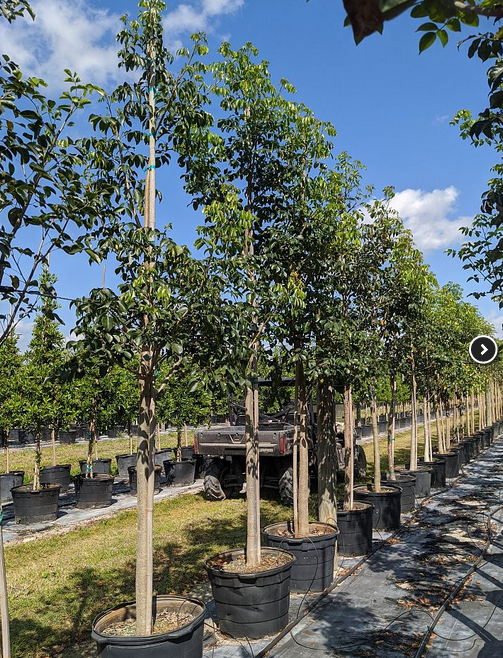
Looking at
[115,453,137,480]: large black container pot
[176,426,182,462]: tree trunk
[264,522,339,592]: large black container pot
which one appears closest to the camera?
[264,522,339,592]: large black container pot

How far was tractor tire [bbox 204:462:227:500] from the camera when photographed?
11914 millimetres

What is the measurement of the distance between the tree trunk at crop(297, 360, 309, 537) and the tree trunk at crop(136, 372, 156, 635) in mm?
2606

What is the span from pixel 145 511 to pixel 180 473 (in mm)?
10457

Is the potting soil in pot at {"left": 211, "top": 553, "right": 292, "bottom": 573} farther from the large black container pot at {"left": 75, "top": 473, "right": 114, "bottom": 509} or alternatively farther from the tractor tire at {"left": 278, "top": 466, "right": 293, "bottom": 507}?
the large black container pot at {"left": 75, "top": 473, "right": 114, "bottom": 509}

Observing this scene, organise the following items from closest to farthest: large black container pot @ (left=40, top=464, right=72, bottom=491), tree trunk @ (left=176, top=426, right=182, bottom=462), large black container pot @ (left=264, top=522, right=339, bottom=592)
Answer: large black container pot @ (left=264, top=522, right=339, bottom=592) < large black container pot @ (left=40, top=464, right=72, bottom=491) < tree trunk @ (left=176, top=426, right=182, bottom=462)

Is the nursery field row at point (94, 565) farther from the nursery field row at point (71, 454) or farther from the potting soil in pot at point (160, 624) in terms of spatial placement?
the nursery field row at point (71, 454)

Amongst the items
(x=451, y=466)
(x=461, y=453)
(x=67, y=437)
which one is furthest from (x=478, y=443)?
(x=67, y=437)

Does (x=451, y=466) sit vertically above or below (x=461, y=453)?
below

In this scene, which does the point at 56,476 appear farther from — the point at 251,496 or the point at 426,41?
the point at 426,41

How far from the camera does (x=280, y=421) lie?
12172 mm

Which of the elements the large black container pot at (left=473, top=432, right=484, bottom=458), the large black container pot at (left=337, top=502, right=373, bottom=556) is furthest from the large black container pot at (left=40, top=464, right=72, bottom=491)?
the large black container pot at (left=473, top=432, right=484, bottom=458)

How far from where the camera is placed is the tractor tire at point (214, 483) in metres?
11.9

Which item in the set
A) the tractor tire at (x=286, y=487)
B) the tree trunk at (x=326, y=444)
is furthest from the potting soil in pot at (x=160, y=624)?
the tractor tire at (x=286, y=487)

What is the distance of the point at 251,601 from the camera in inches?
191
